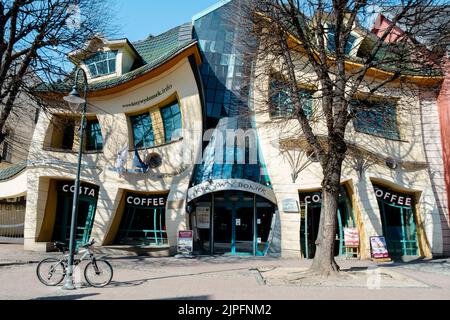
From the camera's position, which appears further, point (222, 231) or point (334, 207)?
point (222, 231)

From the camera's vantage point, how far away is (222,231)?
52.5 ft

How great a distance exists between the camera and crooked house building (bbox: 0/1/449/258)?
15180 millimetres

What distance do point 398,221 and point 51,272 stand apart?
1416 centimetres

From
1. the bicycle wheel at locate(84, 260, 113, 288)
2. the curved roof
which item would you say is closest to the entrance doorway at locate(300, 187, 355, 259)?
the curved roof

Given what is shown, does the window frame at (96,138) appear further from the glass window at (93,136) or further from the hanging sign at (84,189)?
the hanging sign at (84,189)

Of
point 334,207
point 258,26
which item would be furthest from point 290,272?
point 258,26

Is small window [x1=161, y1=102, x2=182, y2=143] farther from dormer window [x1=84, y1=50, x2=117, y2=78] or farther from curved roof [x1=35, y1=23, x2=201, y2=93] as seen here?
dormer window [x1=84, y1=50, x2=117, y2=78]

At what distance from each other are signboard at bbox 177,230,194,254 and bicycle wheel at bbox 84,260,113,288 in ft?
20.8

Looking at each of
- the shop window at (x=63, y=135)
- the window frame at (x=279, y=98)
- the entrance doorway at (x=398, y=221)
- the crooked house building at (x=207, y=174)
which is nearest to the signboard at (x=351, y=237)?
the crooked house building at (x=207, y=174)

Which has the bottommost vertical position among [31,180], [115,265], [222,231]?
[115,265]

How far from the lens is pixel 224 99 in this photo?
1766 cm

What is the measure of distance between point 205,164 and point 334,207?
7.45 meters

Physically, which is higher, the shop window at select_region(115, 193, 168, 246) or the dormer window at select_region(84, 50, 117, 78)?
the dormer window at select_region(84, 50, 117, 78)

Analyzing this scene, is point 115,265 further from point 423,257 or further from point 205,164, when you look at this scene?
point 423,257
